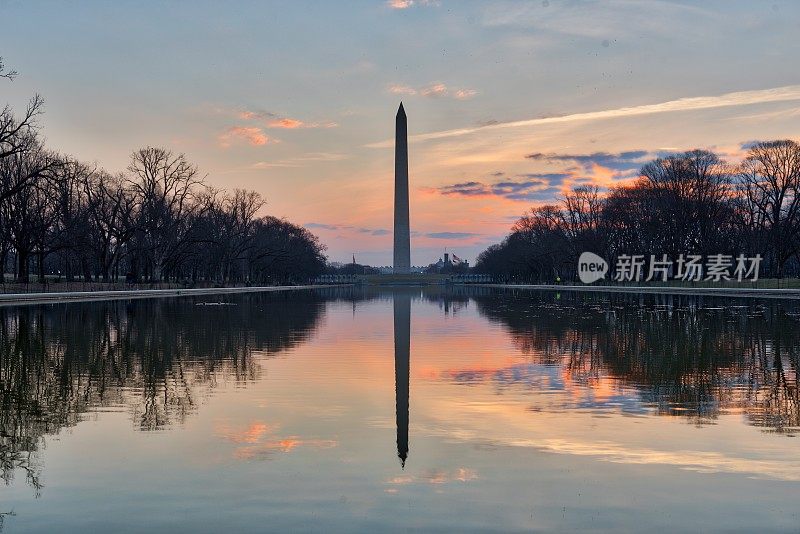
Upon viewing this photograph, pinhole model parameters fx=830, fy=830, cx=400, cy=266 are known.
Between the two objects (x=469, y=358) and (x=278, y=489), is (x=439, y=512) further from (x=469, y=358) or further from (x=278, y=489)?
(x=469, y=358)

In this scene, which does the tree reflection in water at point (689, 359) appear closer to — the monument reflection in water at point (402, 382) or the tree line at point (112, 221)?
the monument reflection in water at point (402, 382)

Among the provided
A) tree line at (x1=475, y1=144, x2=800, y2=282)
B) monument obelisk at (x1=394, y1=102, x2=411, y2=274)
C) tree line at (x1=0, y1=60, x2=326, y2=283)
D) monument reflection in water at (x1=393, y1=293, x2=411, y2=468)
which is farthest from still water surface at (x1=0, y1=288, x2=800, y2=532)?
monument obelisk at (x1=394, y1=102, x2=411, y2=274)

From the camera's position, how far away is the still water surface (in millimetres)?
6934

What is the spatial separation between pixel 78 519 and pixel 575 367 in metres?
12.1

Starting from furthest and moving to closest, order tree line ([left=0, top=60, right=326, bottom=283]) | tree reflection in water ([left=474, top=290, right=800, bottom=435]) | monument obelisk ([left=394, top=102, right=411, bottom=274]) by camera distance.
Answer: monument obelisk ([left=394, top=102, right=411, bottom=274]) < tree line ([left=0, top=60, right=326, bottom=283]) < tree reflection in water ([left=474, top=290, right=800, bottom=435])

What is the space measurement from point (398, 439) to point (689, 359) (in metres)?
10.5

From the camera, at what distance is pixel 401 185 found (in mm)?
111875

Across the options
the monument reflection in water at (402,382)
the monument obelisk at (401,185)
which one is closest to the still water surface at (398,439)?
the monument reflection in water at (402,382)

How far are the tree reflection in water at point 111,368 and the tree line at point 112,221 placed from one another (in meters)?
20.9

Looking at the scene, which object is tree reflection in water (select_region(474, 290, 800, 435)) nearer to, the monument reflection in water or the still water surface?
the still water surface

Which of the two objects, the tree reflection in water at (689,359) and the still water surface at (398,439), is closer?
the still water surface at (398,439)

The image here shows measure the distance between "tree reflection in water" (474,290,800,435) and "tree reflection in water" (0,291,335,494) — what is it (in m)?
6.89

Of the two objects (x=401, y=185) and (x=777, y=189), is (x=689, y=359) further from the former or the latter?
(x=401, y=185)

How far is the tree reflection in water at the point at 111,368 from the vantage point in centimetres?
1082
